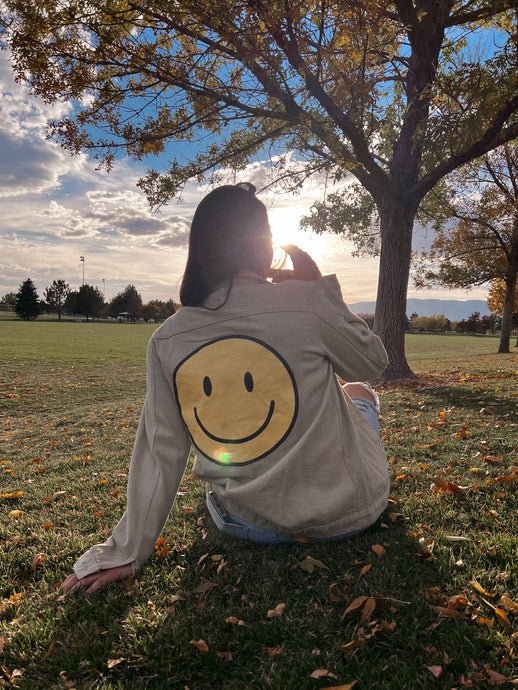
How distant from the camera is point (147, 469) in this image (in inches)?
81.9

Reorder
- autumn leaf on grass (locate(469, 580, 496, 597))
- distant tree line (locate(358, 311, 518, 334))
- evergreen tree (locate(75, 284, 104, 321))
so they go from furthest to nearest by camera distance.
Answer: evergreen tree (locate(75, 284, 104, 321)) < distant tree line (locate(358, 311, 518, 334)) < autumn leaf on grass (locate(469, 580, 496, 597))

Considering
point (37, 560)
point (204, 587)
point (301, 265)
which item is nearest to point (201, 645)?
point (204, 587)

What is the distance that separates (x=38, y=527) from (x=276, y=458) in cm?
224

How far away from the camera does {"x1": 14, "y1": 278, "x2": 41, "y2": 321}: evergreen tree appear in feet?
241

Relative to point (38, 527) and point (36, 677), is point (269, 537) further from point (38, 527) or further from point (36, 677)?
point (38, 527)

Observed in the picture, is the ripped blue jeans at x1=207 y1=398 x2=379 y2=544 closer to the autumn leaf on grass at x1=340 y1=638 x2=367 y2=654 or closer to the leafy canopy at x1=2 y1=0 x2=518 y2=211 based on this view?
the autumn leaf on grass at x1=340 y1=638 x2=367 y2=654

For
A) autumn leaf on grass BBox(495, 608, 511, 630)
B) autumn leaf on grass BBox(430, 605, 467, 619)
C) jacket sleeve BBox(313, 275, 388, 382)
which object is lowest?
autumn leaf on grass BBox(430, 605, 467, 619)

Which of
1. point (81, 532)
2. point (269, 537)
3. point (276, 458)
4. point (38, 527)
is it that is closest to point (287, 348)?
point (276, 458)

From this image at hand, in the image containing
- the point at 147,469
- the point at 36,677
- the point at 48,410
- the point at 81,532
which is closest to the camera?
the point at 36,677

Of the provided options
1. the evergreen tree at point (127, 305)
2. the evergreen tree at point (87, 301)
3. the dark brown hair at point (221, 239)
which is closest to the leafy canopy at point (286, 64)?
the dark brown hair at point (221, 239)

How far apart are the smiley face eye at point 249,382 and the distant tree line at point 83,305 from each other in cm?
8301

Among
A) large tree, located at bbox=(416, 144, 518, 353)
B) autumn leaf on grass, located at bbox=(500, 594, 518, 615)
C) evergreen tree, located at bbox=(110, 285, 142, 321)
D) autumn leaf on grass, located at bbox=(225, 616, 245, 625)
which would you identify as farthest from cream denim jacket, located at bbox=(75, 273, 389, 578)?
evergreen tree, located at bbox=(110, 285, 142, 321)

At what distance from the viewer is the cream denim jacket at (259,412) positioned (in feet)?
6.29

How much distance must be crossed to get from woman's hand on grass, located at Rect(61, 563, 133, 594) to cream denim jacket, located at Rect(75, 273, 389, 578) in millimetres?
45
